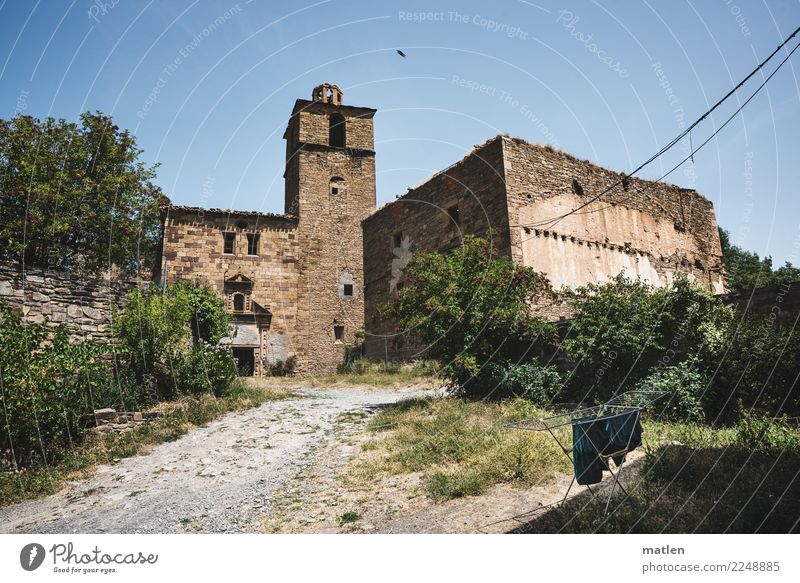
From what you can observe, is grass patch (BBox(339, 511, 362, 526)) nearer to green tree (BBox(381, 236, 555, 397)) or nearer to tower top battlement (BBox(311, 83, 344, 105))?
green tree (BBox(381, 236, 555, 397))

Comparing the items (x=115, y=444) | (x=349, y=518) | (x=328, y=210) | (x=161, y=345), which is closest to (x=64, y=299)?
(x=161, y=345)

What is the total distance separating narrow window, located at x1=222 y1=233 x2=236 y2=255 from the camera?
23.2 meters

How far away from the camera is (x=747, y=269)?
2978 centimetres

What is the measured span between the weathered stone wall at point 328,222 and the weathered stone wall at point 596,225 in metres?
12.3

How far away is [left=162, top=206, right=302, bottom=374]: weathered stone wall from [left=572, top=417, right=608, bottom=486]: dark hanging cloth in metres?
19.7

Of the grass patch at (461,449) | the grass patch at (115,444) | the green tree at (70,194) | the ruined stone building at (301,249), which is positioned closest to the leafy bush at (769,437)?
the grass patch at (461,449)

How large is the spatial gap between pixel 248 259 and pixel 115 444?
15905mm

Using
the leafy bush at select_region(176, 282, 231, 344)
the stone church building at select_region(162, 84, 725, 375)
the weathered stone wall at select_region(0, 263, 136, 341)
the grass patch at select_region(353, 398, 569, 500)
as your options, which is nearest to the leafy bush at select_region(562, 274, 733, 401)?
the grass patch at select_region(353, 398, 569, 500)

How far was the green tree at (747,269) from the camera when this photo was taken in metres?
26.4

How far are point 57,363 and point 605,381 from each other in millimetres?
10116

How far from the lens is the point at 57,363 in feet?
26.7

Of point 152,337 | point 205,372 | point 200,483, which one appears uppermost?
point 152,337

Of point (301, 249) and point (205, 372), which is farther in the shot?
point (301, 249)

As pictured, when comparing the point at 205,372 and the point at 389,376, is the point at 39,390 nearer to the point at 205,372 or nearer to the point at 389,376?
the point at 205,372
